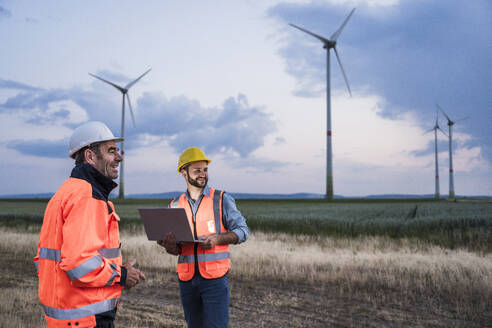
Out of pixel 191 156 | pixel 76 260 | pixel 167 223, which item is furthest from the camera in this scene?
pixel 191 156

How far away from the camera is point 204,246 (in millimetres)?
4031

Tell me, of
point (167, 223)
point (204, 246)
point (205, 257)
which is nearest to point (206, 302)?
point (205, 257)

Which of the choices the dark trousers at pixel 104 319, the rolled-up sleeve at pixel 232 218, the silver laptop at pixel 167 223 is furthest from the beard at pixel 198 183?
the dark trousers at pixel 104 319

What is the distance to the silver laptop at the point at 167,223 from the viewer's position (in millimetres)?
3846

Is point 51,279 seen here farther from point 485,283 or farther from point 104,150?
point 485,283

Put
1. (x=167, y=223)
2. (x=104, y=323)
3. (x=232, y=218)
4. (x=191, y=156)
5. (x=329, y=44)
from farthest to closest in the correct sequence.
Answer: (x=329, y=44) → (x=191, y=156) → (x=232, y=218) → (x=167, y=223) → (x=104, y=323)

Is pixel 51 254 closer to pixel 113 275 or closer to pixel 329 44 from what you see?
pixel 113 275

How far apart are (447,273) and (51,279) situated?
10.7m

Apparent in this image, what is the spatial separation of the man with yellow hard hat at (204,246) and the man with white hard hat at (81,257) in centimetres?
119

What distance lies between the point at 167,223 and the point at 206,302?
2.83ft

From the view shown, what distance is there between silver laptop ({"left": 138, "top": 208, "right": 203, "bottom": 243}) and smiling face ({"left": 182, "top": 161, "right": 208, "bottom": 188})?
628 millimetres

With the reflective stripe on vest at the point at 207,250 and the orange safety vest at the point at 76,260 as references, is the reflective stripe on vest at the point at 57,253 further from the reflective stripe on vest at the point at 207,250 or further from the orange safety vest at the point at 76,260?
the reflective stripe on vest at the point at 207,250

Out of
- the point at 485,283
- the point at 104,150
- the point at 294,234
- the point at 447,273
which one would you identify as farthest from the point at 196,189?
the point at 294,234

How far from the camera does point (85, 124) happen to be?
318cm
